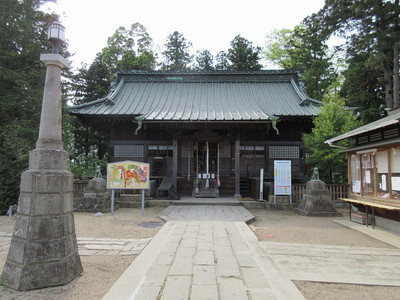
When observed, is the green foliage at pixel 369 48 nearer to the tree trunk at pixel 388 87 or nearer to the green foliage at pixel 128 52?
the tree trunk at pixel 388 87

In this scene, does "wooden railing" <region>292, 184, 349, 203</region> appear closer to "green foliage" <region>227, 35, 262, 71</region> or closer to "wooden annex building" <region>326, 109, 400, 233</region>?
"wooden annex building" <region>326, 109, 400, 233</region>

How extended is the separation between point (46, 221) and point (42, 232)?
142 mm

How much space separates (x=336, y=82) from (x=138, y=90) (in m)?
18.7

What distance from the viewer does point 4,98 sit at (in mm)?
10664

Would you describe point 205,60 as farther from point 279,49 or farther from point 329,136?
point 329,136

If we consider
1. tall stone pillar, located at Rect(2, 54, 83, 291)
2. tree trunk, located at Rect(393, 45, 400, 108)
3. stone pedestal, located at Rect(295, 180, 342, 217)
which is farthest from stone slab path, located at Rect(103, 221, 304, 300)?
tree trunk, located at Rect(393, 45, 400, 108)

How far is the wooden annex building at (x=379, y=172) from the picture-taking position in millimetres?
6379

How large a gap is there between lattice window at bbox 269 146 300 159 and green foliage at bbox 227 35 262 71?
730 inches

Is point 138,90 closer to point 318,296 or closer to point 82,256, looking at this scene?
point 82,256

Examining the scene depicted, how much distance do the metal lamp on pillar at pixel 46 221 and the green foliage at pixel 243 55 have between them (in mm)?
28516

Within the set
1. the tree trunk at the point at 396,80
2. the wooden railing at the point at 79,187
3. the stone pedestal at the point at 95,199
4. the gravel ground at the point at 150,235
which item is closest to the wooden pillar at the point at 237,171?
the gravel ground at the point at 150,235

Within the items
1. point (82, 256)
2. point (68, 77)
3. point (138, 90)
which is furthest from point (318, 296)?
point (68, 77)

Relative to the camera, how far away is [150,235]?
6.17 meters

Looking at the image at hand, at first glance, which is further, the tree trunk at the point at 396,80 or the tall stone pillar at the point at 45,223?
the tree trunk at the point at 396,80
